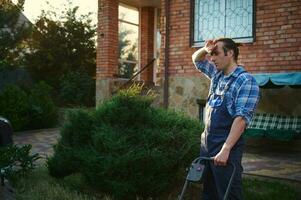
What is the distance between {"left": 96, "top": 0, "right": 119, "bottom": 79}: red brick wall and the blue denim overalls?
8.79 meters

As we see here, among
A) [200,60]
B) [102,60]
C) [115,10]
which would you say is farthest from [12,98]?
[200,60]

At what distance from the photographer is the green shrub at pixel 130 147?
17.2 ft

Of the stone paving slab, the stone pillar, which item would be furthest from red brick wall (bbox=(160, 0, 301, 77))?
the stone pillar

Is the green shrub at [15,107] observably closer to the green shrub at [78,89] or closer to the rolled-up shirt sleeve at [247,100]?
the green shrub at [78,89]

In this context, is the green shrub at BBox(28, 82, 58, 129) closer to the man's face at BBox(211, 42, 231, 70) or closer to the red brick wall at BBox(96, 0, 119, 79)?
the red brick wall at BBox(96, 0, 119, 79)

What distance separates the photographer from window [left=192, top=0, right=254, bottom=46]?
9.58m

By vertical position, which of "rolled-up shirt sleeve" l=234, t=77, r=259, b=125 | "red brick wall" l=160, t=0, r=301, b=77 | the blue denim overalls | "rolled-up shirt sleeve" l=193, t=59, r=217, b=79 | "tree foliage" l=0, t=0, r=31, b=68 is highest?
"tree foliage" l=0, t=0, r=31, b=68

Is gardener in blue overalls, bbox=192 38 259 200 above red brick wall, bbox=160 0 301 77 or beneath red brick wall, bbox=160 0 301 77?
beneath

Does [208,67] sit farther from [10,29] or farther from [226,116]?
[10,29]

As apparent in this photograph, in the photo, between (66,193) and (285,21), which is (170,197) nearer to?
Answer: (66,193)

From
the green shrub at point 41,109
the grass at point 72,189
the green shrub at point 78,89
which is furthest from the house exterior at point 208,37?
the green shrub at point 78,89

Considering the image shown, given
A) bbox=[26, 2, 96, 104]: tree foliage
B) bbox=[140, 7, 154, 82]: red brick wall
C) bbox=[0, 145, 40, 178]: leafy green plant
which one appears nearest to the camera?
bbox=[0, 145, 40, 178]: leafy green plant

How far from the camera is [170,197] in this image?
5.65m

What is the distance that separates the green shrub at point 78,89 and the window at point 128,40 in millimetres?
2078
